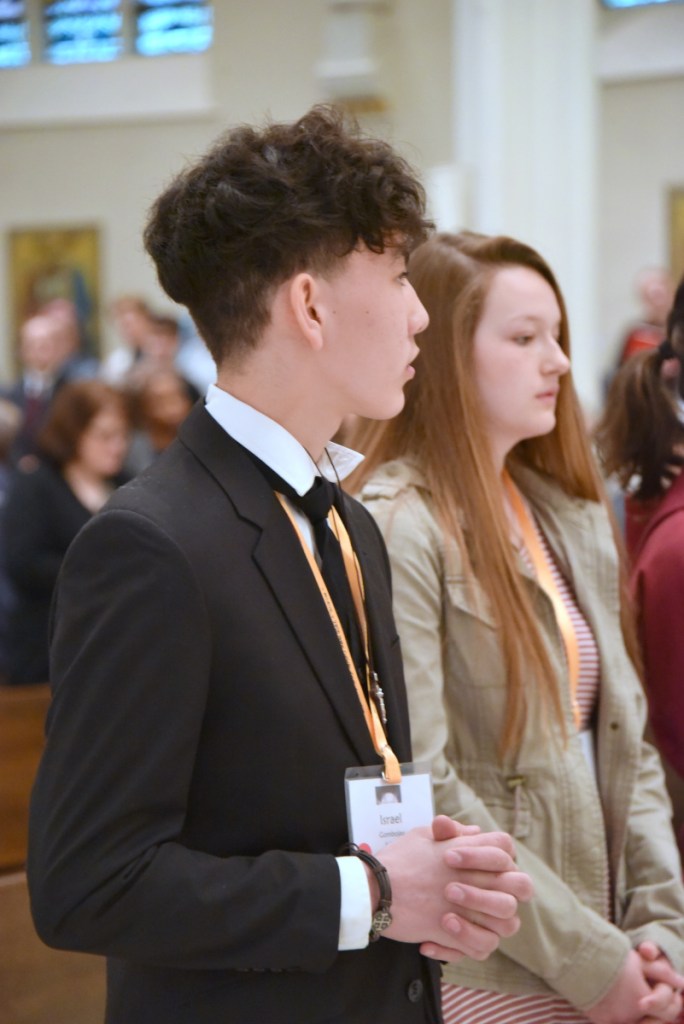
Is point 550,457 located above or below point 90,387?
above

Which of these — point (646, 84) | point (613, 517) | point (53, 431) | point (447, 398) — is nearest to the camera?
point (447, 398)

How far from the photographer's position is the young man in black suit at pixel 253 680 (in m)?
1.29

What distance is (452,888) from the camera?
1392 mm

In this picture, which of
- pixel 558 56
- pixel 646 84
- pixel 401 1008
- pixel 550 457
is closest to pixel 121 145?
pixel 646 84

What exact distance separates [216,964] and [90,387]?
4404 mm

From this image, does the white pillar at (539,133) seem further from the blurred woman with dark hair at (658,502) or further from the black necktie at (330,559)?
the black necktie at (330,559)

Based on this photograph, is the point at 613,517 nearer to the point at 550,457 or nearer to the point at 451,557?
the point at 550,457

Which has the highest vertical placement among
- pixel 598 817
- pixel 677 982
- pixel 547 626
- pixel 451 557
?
pixel 451 557

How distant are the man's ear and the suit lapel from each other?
0.15 m

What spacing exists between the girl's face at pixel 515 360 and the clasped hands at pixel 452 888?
0.95 metres

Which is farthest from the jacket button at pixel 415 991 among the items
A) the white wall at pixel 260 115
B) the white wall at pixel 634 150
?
the white wall at pixel 634 150

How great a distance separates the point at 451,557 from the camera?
2.11m

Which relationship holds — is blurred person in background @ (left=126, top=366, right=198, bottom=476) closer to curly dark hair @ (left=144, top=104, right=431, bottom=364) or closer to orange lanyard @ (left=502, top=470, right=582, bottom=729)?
orange lanyard @ (left=502, top=470, right=582, bottom=729)

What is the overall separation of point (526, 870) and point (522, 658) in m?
0.32
